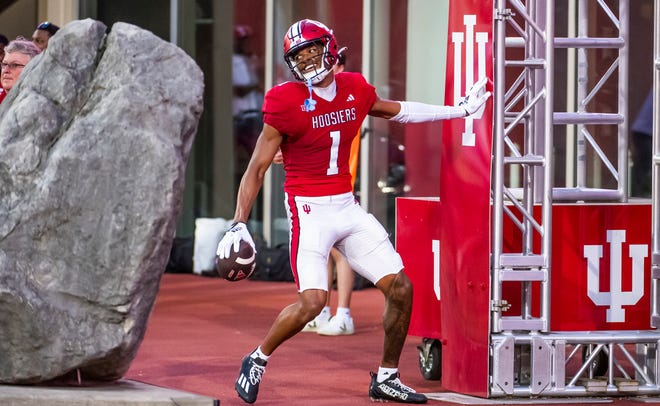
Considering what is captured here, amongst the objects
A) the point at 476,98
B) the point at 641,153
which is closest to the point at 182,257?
the point at 641,153

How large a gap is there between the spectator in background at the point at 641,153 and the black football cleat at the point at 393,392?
6974mm

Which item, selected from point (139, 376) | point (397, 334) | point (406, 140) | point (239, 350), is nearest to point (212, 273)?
point (406, 140)

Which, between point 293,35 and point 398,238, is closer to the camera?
point 293,35

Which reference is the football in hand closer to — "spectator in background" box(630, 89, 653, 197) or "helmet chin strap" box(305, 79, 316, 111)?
"helmet chin strap" box(305, 79, 316, 111)

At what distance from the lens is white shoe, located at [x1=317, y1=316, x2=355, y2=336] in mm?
10480

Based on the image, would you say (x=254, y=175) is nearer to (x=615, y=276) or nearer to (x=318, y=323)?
(x=615, y=276)

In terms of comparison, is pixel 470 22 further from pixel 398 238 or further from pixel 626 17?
pixel 398 238

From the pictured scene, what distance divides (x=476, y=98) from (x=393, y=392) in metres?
1.66

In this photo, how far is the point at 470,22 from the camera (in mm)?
7555

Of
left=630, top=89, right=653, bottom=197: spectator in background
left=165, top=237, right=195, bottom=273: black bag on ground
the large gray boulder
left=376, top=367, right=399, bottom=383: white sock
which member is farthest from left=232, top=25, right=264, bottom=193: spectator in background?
the large gray boulder

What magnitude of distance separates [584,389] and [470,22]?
213 cm

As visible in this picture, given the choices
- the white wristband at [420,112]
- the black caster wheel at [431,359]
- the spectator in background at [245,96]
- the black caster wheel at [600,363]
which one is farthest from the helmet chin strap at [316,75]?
the spectator in background at [245,96]

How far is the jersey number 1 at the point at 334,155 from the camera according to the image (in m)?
7.39

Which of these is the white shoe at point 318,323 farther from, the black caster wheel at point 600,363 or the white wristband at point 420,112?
the white wristband at point 420,112
